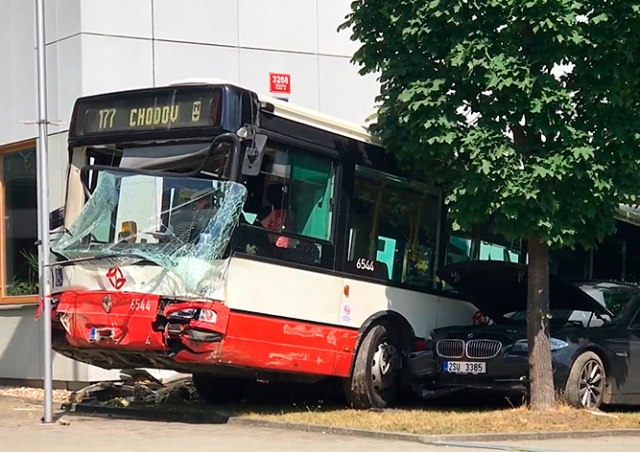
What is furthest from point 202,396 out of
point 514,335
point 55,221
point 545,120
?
point 545,120

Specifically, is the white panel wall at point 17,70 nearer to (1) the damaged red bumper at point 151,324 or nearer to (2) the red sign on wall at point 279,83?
(2) the red sign on wall at point 279,83

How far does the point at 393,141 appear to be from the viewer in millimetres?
13398

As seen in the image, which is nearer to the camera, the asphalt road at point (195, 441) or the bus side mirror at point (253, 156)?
the asphalt road at point (195, 441)

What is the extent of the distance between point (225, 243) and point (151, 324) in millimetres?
1101

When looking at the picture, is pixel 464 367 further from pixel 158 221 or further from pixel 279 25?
pixel 279 25

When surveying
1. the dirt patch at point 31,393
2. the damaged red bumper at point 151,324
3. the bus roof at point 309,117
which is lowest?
the dirt patch at point 31,393

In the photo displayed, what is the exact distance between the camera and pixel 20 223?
1769cm

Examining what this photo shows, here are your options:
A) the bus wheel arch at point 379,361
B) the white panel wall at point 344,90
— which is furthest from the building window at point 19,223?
the bus wheel arch at point 379,361

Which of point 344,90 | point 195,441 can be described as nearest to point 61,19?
point 344,90

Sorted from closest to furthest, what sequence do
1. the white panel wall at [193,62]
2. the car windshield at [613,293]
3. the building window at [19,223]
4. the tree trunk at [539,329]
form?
→ the tree trunk at [539,329], the car windshield at [613,293], the white panel wall at [193,62], the building window at [19,223]

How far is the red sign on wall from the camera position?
18031 mm

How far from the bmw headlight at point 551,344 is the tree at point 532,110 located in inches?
17.0

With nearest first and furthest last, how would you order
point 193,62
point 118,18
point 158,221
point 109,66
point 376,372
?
point 158,221 < point 376,372 < point 109,66 < point 118,18 < point 193,62

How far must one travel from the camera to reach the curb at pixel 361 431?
430 inches
